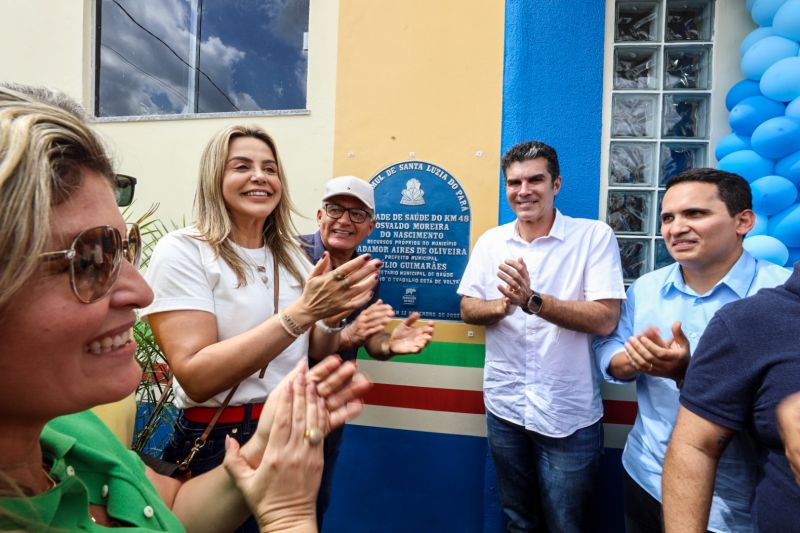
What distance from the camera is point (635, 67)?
2.82m

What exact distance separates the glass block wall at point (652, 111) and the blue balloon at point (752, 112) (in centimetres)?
33

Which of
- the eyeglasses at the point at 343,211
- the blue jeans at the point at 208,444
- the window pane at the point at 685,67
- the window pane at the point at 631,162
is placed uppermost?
the window pane at the point at 685,67

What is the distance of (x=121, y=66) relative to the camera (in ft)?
12.2

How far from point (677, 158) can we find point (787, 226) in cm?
78

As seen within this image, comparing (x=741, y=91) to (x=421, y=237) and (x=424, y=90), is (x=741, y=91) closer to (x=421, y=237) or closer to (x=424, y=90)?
(x=424, y=90)

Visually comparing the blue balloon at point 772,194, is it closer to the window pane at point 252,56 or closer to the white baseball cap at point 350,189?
the white baseball cap at point 350,189

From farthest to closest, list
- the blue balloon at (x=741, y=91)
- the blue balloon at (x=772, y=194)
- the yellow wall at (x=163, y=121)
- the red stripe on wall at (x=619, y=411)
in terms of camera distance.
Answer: the yellow wall at (x=163, y=121) → the red stripe on wall at (x=619, y=411) → the blue balloon at (x=741, y=91) → the blue balloon at (x=772, y=194)

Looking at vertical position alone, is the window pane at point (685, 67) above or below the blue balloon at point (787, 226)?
above

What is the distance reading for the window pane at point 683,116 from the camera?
109 inches

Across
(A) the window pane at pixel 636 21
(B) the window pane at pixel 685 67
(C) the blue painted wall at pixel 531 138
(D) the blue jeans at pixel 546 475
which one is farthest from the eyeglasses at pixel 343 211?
(B) the window pane at pixel 685 67

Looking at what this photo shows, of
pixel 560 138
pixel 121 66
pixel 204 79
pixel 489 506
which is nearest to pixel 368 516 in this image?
pixel 489 506

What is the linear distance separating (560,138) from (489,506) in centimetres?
238

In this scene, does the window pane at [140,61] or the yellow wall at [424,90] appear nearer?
the yellow wall at [424,90]

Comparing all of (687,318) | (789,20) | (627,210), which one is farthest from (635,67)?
(687,318)
